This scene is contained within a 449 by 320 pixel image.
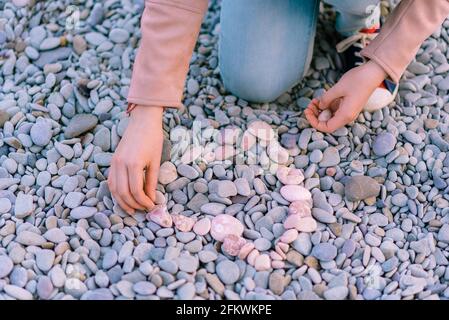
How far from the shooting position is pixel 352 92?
51.3 inches

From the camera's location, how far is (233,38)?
57.8 inches

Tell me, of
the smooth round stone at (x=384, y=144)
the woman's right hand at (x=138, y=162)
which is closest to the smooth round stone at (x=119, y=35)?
the woman's right hand at (x=138, y=162)

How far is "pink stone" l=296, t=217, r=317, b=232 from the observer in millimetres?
1233

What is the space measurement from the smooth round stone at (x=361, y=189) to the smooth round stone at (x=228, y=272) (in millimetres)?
275

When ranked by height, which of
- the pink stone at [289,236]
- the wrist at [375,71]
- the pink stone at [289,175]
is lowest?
the pink stone at [289,236]

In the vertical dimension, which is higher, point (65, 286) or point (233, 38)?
point (233, 38)

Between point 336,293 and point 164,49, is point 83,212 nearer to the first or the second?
point 164,49

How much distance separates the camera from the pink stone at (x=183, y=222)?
124cm

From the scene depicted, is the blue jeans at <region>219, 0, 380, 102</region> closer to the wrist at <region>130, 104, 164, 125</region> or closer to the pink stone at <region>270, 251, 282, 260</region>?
the wrist at <region>130, 104, 164, 125</region>

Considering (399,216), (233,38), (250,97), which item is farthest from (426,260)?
(233,38)

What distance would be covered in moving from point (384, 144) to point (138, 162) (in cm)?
51

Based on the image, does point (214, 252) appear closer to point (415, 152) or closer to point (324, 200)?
point (324, 200)

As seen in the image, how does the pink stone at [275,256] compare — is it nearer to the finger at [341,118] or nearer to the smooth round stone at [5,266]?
the finger at [341,118]

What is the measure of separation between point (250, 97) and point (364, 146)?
27cm
